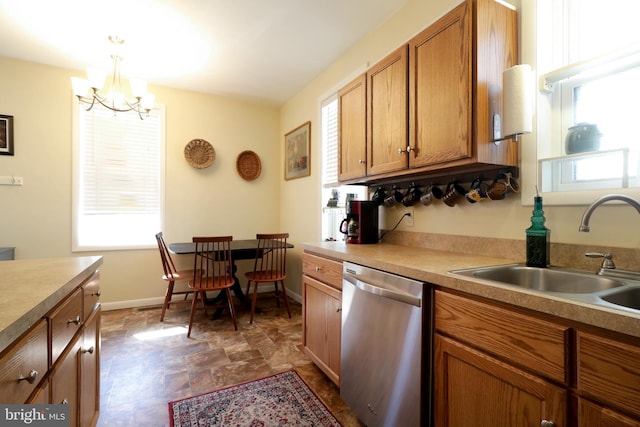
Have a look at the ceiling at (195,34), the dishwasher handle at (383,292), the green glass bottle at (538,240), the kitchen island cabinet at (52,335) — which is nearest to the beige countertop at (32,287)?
the kitchen island cabinet at (52,335)

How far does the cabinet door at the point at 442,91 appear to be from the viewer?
138 centimetres

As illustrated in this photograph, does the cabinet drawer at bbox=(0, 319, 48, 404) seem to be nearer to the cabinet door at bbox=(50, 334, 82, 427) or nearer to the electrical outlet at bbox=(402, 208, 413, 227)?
the cabinet door at bbox=(50, 334, 82, 427)

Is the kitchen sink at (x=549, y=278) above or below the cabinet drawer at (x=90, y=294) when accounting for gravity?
above

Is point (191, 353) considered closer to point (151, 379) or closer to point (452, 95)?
point (151, 379)

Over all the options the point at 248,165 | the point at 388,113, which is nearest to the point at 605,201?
the point at 388,113

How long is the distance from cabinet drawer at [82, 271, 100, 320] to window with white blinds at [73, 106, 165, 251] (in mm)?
2310

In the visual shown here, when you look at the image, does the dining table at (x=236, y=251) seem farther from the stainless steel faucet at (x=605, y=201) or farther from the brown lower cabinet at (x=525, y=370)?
the stainless steel faucet at (x=605, y=201)

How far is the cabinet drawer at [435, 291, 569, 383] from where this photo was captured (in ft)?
2.67

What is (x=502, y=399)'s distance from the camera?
95cm

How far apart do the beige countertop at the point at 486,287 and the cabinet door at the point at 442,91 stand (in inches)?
20.0

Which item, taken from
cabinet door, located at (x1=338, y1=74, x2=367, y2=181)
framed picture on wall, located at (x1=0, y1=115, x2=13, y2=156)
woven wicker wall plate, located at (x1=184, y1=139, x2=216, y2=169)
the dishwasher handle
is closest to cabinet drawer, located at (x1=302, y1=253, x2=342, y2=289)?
the dishwasher handle

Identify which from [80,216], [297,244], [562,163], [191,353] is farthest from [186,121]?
[562,163]

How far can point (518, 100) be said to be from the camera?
1.28m

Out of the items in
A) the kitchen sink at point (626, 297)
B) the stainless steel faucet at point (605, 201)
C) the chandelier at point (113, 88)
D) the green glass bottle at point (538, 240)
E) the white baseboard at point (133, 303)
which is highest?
the chandelier at point (113, 88)
